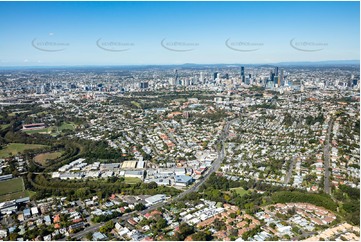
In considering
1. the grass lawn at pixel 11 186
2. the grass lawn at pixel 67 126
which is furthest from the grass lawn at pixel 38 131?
the grass lawn at pixel 11 186

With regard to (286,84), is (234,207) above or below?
below

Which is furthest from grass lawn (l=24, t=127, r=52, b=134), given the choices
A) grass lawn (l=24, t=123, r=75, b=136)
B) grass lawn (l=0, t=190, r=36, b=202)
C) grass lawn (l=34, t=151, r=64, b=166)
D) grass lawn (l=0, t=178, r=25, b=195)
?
grass lawn (l=0, t=190, r=36, b=202)

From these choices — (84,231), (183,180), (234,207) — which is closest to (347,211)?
(234,207)

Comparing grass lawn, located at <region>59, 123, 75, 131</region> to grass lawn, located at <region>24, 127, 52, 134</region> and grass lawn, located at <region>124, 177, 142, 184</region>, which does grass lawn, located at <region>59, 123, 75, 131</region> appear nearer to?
grass lawn, located at <region>24, 127, 52, 134</region>

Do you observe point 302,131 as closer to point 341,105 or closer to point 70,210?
point 341,105

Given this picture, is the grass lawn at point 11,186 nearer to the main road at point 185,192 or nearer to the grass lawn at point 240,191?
the main road at point 185,192

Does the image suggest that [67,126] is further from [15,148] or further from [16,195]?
[16,195]
